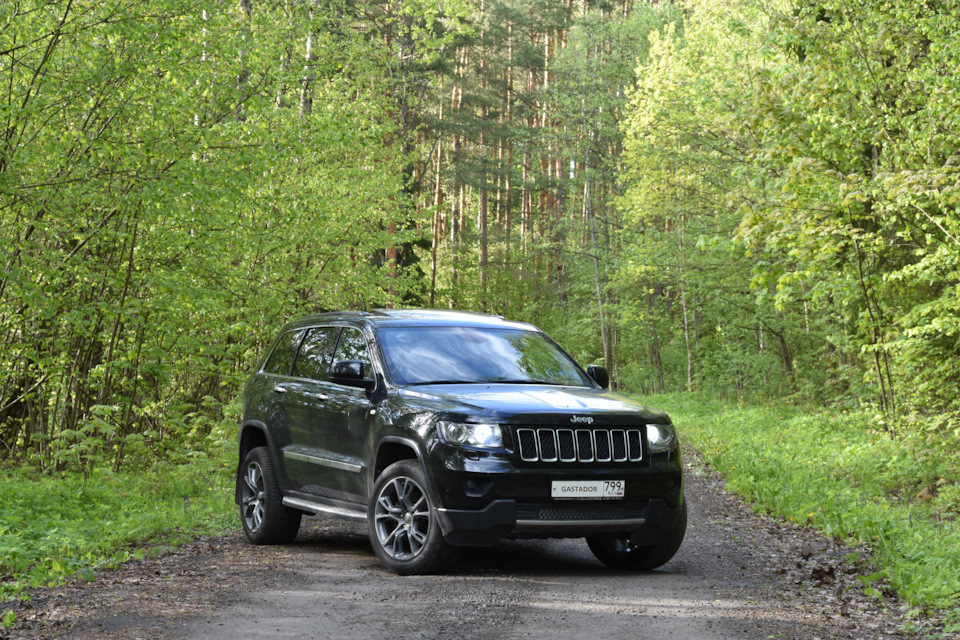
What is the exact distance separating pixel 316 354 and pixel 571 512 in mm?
3102

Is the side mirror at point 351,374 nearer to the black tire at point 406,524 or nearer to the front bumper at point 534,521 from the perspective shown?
the black tire at point 406,524

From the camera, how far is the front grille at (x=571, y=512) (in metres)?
6.76

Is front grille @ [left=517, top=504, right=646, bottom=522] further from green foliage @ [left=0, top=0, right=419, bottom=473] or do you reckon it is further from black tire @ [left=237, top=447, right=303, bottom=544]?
green foliage @ [left=0, top=0, right=419, bottom=473]

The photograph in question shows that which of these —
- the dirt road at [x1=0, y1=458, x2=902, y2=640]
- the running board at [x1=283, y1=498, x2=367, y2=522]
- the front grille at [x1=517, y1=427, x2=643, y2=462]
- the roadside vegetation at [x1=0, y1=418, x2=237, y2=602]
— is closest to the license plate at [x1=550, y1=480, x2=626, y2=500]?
the front grille at [x1=517, y1=427, x2=643, y2=462]

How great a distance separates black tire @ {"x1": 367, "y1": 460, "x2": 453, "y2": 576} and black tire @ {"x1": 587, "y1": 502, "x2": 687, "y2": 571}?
145 cm

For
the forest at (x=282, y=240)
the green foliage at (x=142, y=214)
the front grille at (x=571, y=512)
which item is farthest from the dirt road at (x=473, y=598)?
the green foliage at (x=142, y=214)

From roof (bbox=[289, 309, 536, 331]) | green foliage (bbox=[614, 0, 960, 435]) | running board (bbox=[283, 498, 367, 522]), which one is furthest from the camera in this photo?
green foliage (bbox=[614, 0, 960, 435])

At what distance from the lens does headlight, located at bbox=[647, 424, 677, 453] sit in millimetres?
7232

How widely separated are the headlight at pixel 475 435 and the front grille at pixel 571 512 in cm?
47

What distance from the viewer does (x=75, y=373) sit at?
1361cm

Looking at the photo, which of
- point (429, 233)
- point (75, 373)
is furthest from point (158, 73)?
point (429, 233)

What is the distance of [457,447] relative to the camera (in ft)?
22.3

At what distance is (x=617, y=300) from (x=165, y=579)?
39.1 m

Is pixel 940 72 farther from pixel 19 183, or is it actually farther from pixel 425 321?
pixel 19 183
